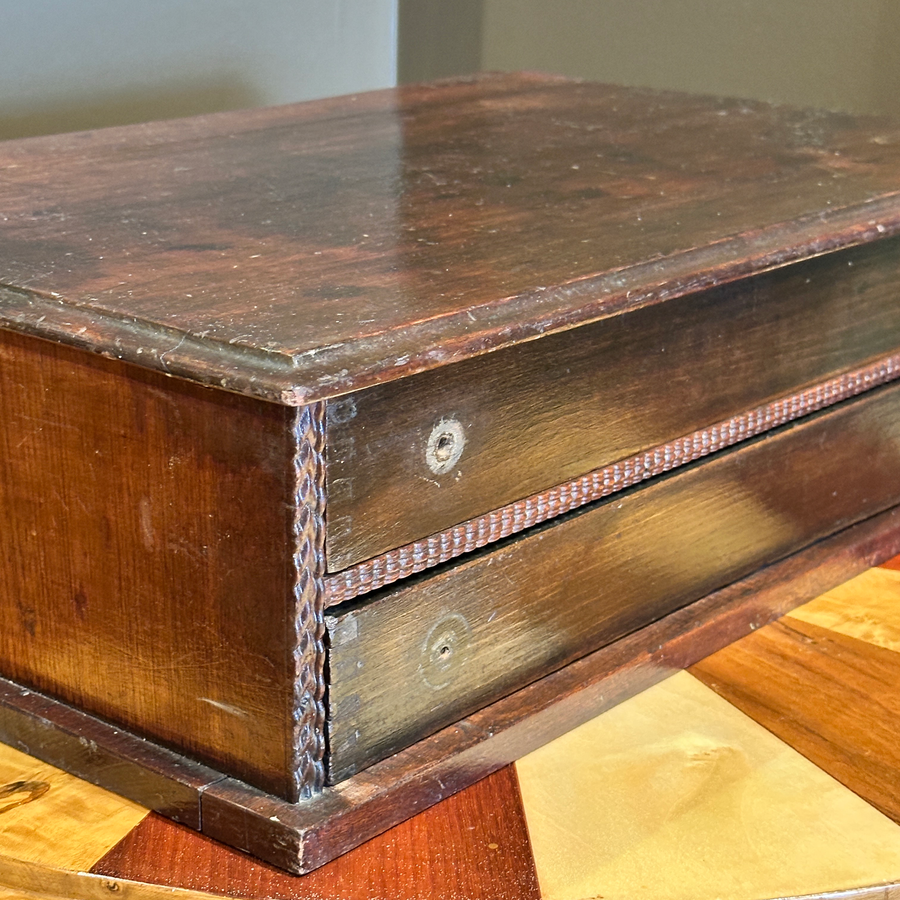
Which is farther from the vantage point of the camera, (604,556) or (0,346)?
(604,556)

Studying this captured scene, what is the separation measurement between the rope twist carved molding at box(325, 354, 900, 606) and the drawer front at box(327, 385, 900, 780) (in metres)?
0.01

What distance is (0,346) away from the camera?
79cm

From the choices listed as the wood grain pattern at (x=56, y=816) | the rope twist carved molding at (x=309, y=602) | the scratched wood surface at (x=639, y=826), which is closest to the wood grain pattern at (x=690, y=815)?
the scratched wood surface at (x=639, y=826)

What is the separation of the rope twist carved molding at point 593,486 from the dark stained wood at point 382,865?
0.15 meters

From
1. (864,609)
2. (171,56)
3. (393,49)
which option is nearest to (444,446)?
(864,609)

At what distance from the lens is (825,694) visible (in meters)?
0.97

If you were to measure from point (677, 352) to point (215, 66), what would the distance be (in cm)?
153

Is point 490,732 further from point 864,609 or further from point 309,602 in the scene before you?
point 864,609

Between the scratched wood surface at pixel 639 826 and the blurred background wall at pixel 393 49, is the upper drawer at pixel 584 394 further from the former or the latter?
the blurred background wall at pixel 393 49

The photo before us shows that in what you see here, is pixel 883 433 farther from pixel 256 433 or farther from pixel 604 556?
pixel 256 433

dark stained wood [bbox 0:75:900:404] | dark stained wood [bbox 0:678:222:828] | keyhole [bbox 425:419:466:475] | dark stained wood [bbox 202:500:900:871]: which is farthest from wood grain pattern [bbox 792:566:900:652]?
dark stained wood [bbox 0:678:222:828]

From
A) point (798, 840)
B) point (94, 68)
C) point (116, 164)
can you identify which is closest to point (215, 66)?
point (94, 68)

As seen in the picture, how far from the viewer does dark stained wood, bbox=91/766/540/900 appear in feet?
2.44

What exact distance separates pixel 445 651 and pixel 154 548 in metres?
0.19
